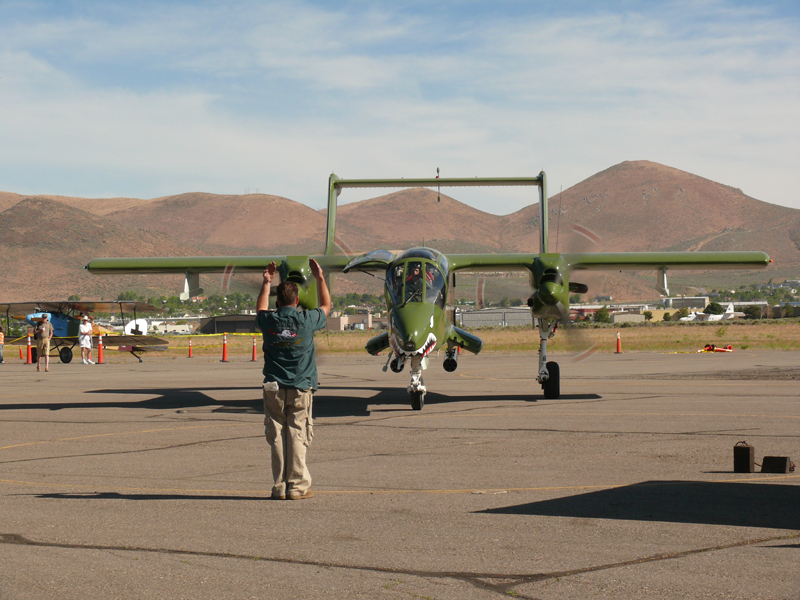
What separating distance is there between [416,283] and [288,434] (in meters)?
7.74

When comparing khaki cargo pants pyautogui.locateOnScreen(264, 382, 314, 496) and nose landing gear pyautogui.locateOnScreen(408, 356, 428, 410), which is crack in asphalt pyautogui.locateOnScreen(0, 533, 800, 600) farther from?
nose landing gear pyautogui.locateOnScreen(408, 356, 428, 410)

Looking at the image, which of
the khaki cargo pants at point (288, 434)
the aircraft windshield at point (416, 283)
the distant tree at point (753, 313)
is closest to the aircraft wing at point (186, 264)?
the aircraft windshield at point (416, 283)

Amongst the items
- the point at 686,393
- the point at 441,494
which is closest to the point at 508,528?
the point at 441,494

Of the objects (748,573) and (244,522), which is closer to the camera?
(748,573)

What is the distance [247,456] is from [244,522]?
12.2 feet

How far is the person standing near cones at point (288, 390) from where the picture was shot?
7602 mm

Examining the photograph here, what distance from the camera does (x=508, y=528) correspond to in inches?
247

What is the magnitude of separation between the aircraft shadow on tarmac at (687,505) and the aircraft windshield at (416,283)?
7.62 m

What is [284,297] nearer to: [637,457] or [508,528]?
[508,528]

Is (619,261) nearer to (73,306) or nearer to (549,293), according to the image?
(549,293)

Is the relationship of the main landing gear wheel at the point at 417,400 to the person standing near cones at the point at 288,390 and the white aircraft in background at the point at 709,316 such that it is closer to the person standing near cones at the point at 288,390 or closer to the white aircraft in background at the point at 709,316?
the person standing near cones at the point at 288,390

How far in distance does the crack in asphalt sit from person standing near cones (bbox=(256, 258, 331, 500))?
200cm

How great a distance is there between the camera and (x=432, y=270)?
15523 millimetres

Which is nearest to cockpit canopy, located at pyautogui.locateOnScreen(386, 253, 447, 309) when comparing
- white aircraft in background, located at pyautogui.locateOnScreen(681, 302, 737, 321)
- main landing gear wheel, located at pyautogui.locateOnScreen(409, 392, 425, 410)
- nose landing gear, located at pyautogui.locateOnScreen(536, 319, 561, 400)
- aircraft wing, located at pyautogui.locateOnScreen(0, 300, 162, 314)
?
main landing gear wheel, located at pyautogui.locateOnScreen(409, 392, 425, 410)
